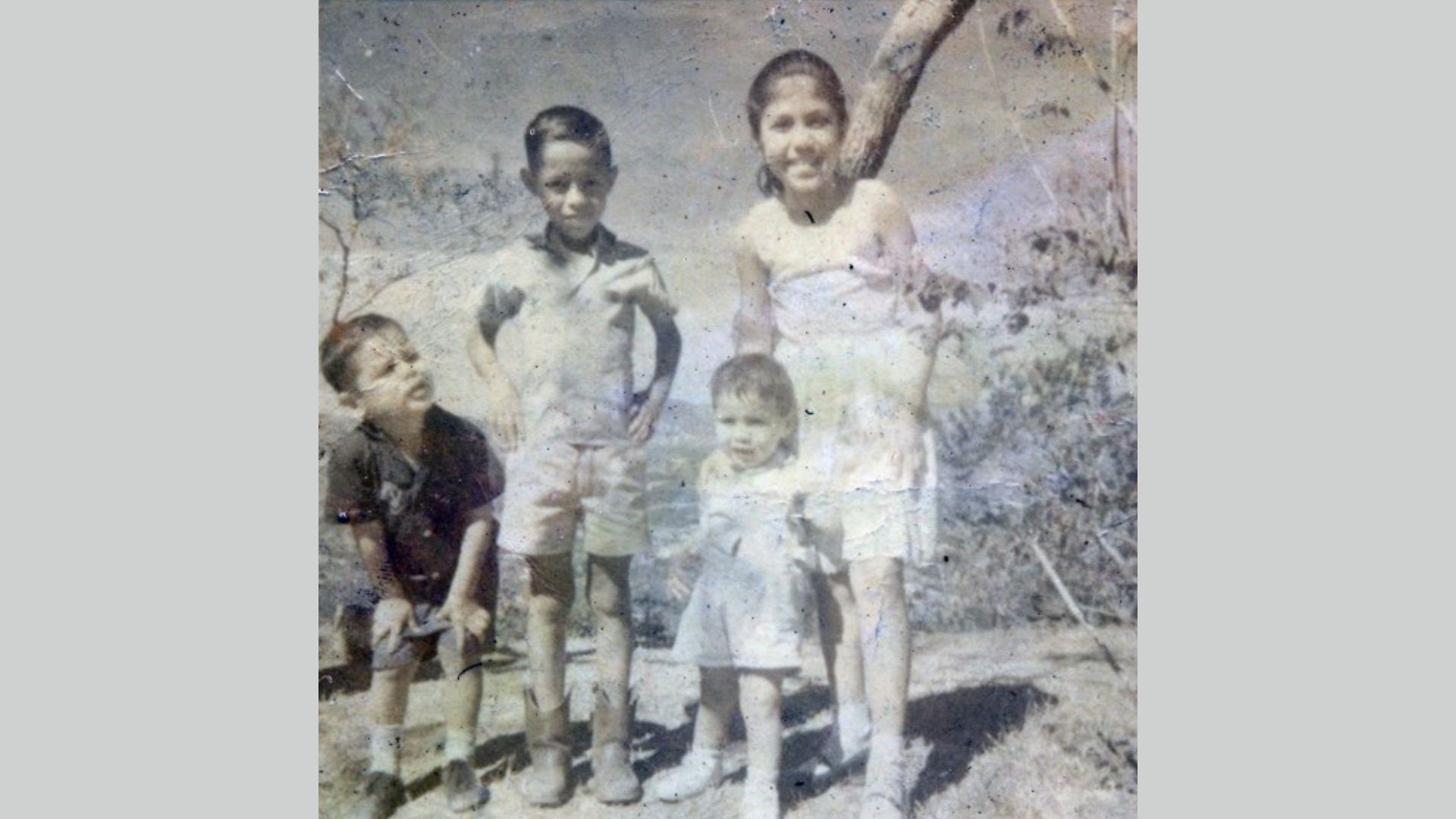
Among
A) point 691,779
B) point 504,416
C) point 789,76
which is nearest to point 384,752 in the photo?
point 691,779

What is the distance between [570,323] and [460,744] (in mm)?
1280

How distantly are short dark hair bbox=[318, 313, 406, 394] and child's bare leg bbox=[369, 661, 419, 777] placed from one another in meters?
0.85

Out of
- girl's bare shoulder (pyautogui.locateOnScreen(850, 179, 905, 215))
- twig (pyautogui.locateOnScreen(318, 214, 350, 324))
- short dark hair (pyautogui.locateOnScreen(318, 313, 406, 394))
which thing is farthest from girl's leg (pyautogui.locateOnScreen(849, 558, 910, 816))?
twig (pyautogui.locateOnScreen(318, 214, 350, 324))

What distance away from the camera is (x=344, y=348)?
5.07 meters

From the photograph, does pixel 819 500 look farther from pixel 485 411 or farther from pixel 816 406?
pixel 485 411

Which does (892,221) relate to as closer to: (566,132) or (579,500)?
(566,132)

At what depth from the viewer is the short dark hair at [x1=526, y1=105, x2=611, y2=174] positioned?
507cm

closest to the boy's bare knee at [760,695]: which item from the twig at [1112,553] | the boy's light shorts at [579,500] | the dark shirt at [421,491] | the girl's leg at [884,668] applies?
the girl's leg at [884,668]

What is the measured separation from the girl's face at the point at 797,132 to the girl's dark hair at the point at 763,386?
538mm

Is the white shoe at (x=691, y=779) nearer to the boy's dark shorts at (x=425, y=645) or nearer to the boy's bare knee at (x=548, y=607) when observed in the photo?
the boy's bare knee at (x=548, y=607)

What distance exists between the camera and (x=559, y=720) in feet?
16.6

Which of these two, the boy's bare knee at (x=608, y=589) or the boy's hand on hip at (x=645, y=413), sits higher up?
the boy's hand on hip at (x=645, y=413)

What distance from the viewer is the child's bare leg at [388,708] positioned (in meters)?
5.07

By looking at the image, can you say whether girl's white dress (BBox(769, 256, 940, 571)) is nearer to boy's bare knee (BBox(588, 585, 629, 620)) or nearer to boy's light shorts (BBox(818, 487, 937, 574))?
boy's light shorts (BBox(818, 487, 937, 574))
